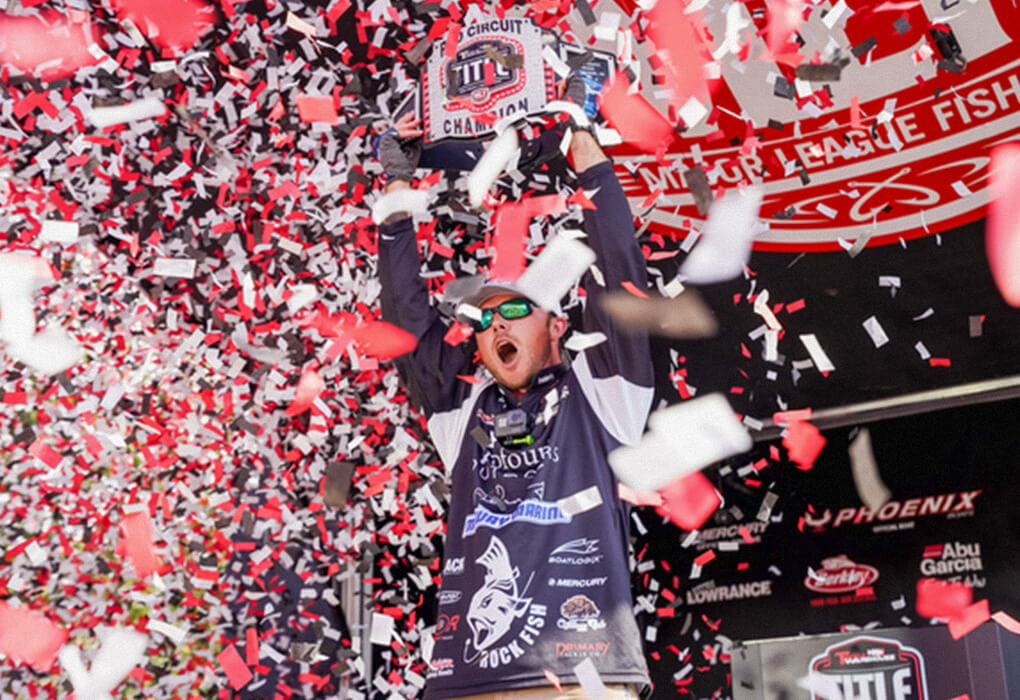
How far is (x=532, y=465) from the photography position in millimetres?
2229

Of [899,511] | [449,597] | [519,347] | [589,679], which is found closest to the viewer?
[589,679]

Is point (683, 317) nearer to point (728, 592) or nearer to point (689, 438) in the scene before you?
point (689, 438)

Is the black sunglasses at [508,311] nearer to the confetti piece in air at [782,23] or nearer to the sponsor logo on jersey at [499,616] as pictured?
the sponsor logo on jersey at [499,616]

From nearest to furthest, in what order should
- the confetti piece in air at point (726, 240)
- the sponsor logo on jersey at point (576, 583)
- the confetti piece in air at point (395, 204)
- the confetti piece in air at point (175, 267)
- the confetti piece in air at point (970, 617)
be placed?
the sponsor logo on jersey at point (576, 583) → the confetti piece in air at point (395, 204) → the confetti piece in air at point (970, 617) → the confetti piece in air at point (726, 240) → the confetti piece in air at point (175, 267)

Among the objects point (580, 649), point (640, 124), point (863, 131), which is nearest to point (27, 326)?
point (640, 124)

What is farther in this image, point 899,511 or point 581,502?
point 899,511

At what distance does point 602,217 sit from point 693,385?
124cm

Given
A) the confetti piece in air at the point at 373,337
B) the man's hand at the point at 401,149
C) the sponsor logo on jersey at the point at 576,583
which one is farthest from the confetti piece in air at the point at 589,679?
the man's hand at the point at 401,149

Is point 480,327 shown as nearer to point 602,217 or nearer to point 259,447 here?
point 602,217

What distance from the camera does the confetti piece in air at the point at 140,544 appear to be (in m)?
3.60

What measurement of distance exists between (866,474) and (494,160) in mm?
1447

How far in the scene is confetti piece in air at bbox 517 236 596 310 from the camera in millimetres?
2512

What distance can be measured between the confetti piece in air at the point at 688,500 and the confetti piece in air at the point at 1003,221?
1.08m

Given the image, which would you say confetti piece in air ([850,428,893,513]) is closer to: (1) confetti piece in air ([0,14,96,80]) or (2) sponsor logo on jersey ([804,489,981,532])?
(2) sponsor logo on jersey ([804,489,981,532])
